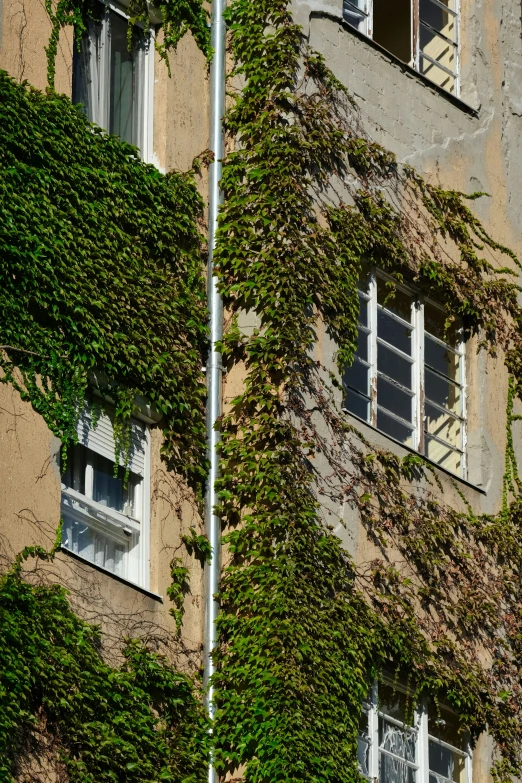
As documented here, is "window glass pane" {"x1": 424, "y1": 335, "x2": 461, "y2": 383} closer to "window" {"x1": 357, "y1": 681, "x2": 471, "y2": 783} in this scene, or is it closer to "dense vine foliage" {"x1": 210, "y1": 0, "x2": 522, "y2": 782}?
"dense vine foliage" {"x1": 210, "y1": 0, "x2": 522, "y2": 782}

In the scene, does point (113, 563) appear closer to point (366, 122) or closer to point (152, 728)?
point (152, 728)

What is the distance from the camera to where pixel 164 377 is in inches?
632

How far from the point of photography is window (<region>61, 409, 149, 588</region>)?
15.3 m

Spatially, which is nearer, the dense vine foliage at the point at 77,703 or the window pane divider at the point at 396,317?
the dense vine foliage at the point at 77,703

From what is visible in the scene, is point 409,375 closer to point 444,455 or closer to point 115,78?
point 444,455

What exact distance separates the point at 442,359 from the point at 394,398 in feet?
→ 3.47

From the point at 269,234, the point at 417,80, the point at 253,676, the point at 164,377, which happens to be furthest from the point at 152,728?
the point at 417,80

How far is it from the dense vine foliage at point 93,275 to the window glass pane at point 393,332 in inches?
94.0

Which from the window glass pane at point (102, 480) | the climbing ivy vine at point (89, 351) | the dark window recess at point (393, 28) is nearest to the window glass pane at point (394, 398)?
the climbing ivy vine at point (89, 351)

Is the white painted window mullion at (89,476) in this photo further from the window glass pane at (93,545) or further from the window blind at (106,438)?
the window glass pane at (93,545)

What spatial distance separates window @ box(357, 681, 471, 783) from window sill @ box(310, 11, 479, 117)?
6.39m

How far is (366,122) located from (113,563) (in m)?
5.65

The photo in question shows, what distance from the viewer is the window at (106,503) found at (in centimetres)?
1527

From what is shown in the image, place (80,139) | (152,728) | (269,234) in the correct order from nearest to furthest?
(152,728)
(80,139)
(269,234)
